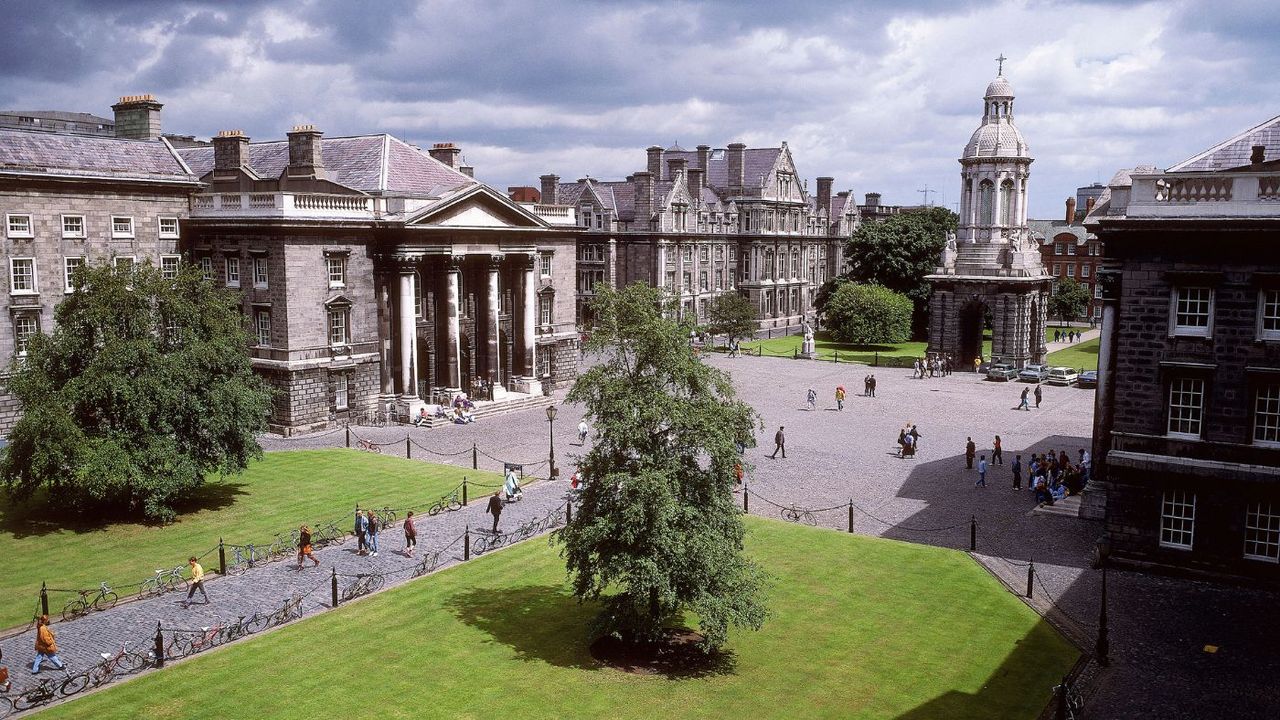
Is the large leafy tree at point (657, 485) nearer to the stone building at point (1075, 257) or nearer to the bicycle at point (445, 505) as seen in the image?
the bicycle at point (445, 505)

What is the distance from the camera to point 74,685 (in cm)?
2084

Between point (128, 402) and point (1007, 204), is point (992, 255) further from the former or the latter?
point (128, 402)

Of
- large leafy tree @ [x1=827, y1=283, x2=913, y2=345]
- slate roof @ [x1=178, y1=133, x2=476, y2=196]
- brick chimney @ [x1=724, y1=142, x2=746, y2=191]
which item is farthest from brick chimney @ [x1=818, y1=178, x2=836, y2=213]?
slate roof @ [x1=178, y1=133, x2=476, y2=196]

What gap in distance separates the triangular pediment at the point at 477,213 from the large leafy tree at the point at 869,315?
119ft

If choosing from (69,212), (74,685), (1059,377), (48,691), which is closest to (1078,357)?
(1059,377)

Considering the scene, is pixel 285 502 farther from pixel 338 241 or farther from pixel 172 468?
pixel 338 241

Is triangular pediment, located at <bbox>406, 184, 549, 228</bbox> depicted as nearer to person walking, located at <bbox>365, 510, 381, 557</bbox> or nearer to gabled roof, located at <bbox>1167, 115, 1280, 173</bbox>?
person walking, located at <bbox>365, 510, 381, 557</bbox>

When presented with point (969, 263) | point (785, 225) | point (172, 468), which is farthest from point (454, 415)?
point (785, 225)

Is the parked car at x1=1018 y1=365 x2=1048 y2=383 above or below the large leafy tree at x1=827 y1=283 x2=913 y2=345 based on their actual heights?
Answer: below

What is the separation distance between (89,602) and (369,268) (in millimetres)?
26660

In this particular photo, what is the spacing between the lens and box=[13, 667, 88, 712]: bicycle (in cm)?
2006

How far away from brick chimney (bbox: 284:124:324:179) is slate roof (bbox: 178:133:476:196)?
1.55 m

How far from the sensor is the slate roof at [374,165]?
171 ft

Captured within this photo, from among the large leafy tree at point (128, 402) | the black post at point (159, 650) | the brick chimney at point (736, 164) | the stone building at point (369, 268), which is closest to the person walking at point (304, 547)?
the large leafy tree at point (128, 402)
